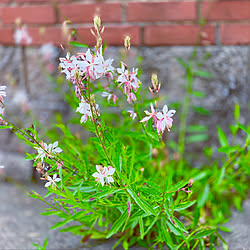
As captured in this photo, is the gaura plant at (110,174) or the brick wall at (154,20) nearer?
the gaura plant at (110,174)

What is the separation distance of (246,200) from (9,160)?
139 cm

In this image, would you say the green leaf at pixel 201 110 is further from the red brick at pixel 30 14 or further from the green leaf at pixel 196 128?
the red brick at pixel 30 14

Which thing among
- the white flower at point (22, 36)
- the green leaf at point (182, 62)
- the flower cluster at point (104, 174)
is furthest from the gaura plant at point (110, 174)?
the white flower at point (22, 36)

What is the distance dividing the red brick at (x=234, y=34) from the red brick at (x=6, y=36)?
1221 mm

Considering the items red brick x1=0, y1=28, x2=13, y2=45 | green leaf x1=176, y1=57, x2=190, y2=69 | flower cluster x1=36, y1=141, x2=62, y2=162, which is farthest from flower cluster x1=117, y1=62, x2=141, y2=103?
red brick x1=0, y1=28, x2=13, y2=45

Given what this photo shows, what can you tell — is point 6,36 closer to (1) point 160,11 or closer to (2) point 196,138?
(1) point 160,11

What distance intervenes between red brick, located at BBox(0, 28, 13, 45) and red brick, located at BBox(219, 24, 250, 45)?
1221mm

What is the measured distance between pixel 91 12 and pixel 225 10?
0.72 metres

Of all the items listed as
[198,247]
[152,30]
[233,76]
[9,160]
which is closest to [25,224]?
[9,160]

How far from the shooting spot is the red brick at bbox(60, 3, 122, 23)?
1.63m

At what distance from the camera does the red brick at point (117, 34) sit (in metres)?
1.63

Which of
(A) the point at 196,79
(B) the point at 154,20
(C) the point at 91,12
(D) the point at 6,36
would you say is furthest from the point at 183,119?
(D) the point at 6,36

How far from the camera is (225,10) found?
1.55m

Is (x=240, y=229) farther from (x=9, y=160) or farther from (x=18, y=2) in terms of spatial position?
(x=18, y=2)
